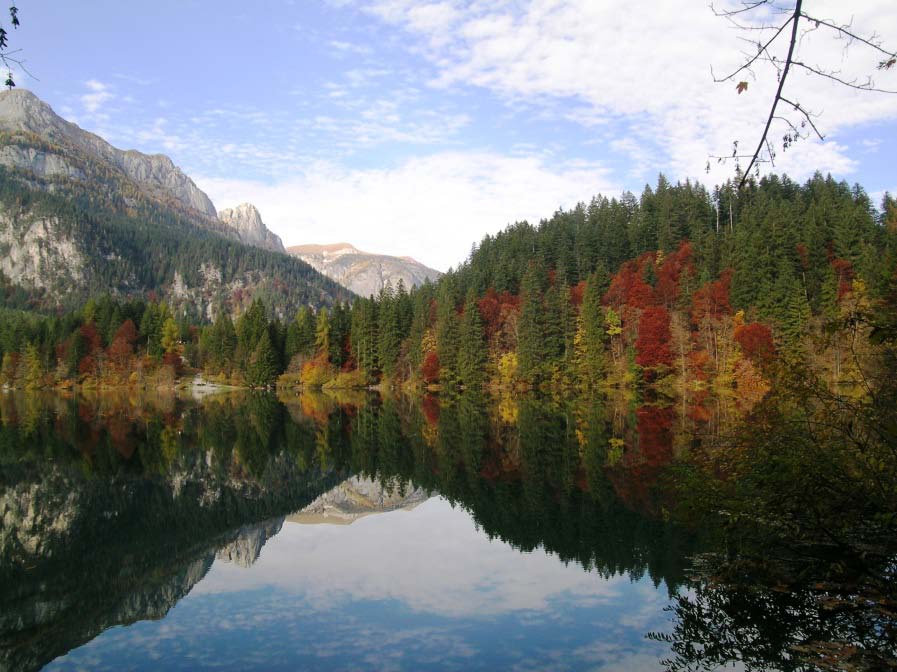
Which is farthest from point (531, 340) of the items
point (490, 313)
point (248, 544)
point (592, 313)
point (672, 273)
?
point (248, 544)

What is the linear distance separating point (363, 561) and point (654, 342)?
2154 inches

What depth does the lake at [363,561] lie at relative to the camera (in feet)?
31.5

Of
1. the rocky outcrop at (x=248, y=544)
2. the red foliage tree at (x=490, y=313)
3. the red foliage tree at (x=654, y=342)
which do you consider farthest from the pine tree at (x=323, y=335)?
the rocky outcrop at (x=248, y=544)

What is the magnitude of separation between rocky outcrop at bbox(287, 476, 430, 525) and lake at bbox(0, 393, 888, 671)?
0.35ft

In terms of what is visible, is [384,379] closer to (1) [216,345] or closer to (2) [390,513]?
(1) [216,345]

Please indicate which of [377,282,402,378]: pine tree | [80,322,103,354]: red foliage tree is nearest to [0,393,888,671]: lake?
[377,282,402,378]: pine tree

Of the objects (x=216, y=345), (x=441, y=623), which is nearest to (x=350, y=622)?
(x=441, y=623)

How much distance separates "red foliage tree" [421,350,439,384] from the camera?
82688 mm

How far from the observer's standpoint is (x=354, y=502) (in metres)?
20.7

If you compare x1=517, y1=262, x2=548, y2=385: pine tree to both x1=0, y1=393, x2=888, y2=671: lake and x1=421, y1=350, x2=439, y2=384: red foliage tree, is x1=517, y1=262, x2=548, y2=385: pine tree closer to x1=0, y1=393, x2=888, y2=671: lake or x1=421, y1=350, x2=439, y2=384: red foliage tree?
x1=421, y1=350, x2=439, y2=384: red foliage tree

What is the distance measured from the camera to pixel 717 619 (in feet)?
31.8

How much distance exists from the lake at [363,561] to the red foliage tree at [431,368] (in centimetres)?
5161

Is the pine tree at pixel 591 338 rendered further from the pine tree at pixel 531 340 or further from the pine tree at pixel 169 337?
the pine tree at pixel 169 337

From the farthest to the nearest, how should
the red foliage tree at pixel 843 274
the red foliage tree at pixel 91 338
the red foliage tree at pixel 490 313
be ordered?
the red foliage tree at pixel 91 338
the red foliage tree at pixel 490 313
the red foliage tree at pixel 843 274
